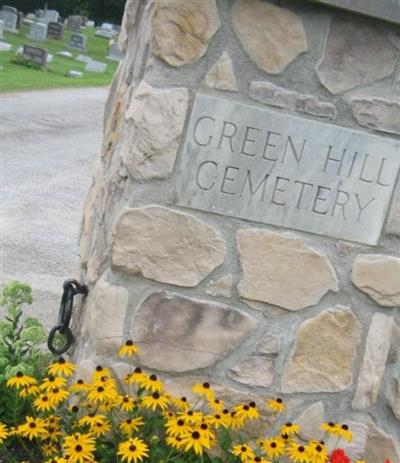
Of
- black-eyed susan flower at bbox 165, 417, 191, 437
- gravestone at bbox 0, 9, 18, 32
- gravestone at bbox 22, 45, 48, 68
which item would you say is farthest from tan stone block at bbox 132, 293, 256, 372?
gravestone at bbox 0, 9, 18, 32

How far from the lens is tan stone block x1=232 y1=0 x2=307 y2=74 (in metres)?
2.69

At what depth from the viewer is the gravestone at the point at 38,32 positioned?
25.8 meters

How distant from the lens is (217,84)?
107 inches

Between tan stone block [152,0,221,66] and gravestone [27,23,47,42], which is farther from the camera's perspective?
gravestone [27,23,47,42]

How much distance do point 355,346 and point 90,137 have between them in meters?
8.85

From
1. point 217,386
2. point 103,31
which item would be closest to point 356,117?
point 217,386

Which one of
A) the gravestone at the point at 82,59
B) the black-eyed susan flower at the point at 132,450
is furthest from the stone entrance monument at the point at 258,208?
the gravestone at the point at 82,59

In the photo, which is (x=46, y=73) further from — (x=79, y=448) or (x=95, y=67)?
(x=79, y=448)

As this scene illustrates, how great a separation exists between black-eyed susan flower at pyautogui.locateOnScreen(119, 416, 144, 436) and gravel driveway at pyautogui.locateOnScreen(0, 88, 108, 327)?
1695 millimetres

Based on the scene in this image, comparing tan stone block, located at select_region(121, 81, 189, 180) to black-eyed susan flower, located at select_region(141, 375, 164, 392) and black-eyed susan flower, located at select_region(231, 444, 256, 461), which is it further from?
black-eyed susan flower, located at select_region(231, 444, 256, 461)

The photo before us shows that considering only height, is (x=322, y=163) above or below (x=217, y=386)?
above

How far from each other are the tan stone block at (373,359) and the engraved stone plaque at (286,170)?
1.10 feet

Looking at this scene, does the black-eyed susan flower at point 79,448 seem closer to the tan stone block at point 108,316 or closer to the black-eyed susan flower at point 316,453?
the tan stone block at point 108,316

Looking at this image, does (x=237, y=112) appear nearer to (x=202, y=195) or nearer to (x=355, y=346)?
(x=202, y=195)
